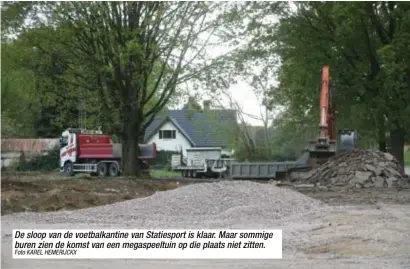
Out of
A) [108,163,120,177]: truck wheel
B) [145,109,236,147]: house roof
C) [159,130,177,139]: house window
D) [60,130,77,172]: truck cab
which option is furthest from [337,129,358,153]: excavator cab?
[159,130,177,139]: house window

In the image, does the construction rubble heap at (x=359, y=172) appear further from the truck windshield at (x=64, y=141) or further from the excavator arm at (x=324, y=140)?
the truck windshield at (x=64, y=141)

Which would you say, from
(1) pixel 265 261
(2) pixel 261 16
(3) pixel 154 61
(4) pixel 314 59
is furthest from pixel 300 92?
(1) pixel 265 261

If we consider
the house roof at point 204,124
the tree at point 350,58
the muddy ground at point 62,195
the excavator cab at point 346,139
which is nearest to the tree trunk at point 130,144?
the house roof at point 204,124

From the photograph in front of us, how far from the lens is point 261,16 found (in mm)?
26266

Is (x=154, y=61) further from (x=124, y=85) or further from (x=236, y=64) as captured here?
(x=236, y=64)

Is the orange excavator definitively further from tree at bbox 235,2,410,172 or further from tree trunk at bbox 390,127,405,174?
tree trunk at bbox 390,127,405,174

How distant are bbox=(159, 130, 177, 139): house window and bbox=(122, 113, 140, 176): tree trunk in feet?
105

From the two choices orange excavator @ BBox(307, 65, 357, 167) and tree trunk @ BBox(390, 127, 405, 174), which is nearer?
orange excavator @ BBox(307, 65, 357, 167)

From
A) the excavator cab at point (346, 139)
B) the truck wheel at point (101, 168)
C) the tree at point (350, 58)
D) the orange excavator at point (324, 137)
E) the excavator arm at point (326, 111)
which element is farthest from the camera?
the truck wheel at point (101, 168)

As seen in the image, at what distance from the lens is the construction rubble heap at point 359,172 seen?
20.0 m

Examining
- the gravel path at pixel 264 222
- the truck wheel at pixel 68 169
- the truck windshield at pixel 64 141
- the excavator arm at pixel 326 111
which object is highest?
the excavator arm at pixel 326 111

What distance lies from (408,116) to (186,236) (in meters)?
18.1

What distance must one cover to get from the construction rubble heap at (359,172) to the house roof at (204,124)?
8943 mm

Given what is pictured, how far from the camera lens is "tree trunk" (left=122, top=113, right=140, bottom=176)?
1028 inches
